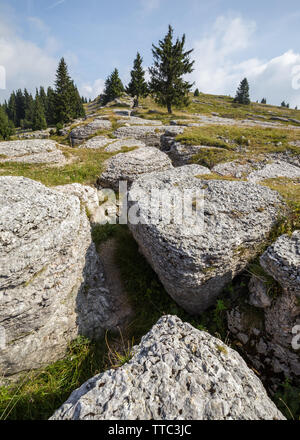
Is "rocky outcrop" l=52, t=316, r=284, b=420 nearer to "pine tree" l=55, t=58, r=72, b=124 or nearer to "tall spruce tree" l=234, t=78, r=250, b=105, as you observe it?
"pine tree" l=55, t=58, r=72, b=124

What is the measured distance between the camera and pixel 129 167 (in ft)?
53.3

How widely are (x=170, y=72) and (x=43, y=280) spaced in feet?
192

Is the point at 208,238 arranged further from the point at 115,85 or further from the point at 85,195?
the point at 115,85

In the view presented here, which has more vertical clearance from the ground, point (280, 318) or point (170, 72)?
point (170, 72)

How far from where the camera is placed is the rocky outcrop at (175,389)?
12.0ft

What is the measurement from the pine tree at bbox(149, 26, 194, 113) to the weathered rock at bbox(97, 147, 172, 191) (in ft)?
135

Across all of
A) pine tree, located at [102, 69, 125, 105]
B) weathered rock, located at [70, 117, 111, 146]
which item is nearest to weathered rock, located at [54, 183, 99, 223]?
weathered rock, located at [70, 117, 111, 146]

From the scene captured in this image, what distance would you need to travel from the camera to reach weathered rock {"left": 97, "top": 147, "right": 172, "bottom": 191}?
15.9 metres

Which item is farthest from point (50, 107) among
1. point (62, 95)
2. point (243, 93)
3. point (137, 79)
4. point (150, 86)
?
point (243, 93)

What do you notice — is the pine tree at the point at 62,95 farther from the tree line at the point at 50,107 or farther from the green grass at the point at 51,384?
the green grass at the point at 51,384

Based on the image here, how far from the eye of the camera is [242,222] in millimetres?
7402

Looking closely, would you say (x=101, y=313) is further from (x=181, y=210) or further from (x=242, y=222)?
(x=242, y=222)
